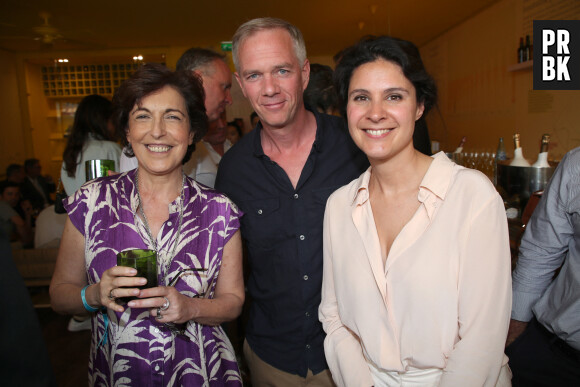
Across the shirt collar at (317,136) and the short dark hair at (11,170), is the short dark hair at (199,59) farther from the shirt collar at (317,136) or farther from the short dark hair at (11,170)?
the short dark hair at (11,170)

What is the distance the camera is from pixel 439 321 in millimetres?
1271

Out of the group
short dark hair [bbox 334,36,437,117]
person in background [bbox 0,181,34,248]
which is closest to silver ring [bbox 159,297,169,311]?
short dark hair [bbox 334,36,437,117]

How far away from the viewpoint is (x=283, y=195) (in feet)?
6.15

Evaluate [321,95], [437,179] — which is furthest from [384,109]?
[321,95]

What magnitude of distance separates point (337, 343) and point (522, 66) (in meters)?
5.33

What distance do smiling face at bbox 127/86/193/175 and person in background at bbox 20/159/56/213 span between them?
17.9 ft

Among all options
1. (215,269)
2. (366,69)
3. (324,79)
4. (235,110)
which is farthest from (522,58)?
(215,269)

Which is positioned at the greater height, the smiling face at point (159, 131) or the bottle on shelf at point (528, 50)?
the bottle on shelf at point (528, 50)

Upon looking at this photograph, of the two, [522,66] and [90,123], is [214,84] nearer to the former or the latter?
[90,123]

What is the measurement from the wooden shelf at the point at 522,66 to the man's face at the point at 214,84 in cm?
434

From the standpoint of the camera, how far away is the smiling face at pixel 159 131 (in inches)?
64.5

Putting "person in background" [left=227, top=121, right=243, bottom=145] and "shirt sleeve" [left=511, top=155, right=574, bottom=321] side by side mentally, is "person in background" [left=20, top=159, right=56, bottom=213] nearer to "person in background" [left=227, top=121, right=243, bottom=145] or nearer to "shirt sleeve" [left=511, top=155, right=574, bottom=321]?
"person in background" [left=227, top=121, right=243, bottom=145]

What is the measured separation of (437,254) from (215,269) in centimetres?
83

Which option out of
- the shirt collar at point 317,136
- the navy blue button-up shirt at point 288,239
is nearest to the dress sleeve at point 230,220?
the navy blue button-up shirt at point 288,239
